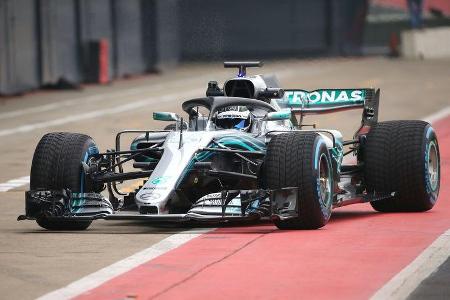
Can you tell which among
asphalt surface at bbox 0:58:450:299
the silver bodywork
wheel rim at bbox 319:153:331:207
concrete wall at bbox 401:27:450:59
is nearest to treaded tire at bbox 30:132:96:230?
asphalt surface at bbox 0:58:450:299

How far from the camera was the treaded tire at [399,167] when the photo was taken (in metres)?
Result: 15.8

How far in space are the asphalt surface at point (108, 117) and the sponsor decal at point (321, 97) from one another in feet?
9.35

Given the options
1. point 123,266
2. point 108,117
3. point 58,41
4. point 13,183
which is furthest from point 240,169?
point 58,41

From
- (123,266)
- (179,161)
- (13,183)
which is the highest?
(179,161)

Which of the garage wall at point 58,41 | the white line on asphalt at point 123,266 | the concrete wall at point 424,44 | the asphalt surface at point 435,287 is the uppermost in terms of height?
the asphalt surface at point 435,287

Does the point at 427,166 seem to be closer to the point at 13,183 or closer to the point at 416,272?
the point at 416,272

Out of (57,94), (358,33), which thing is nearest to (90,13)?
(57,94)

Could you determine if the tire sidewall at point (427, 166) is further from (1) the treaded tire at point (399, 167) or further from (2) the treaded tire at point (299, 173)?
(2) the treaded tire at point (299, 173)

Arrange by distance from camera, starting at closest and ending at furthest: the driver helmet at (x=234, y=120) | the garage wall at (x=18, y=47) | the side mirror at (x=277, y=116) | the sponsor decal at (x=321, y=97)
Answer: the side mirror at (x=277, y=116)
the driver helmet at (x=234, y=120)
the sponsor decal at (x=321, y=97)
the garage wall at (x=18, y=47)

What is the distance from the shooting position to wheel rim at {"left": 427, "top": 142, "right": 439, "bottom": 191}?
16305 millimetres

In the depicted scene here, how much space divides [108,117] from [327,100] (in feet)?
58.2

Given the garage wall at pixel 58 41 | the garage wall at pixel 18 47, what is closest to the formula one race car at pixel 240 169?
the garage wall at pixel 18 47

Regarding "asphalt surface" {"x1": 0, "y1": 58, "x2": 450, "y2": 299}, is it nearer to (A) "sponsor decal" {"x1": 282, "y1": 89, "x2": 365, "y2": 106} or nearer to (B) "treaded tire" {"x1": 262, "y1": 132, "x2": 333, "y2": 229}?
(B) "treaded tire" {"x1": 262, "y1": 132, "x2": 333, "y2": 229}

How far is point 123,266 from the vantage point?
40.3ft
